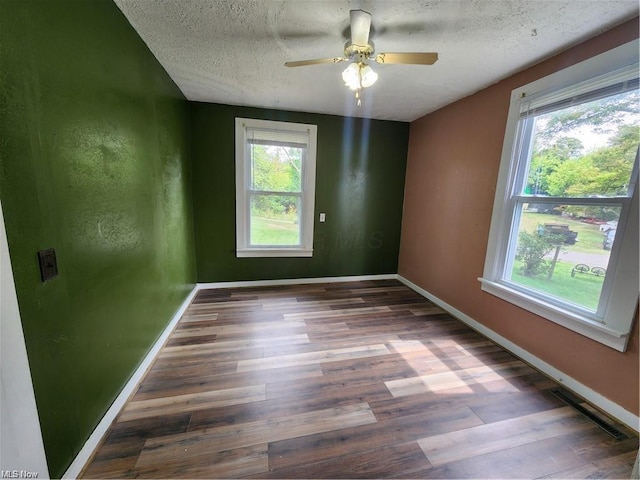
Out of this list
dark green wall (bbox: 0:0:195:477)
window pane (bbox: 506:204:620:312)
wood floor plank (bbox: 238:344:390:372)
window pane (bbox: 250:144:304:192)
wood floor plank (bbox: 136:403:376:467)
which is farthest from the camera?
window pane (bbox: 250:144:304:192)

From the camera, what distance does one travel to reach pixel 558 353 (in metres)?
1.81

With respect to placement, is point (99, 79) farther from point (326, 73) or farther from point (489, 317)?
point (489, 317)

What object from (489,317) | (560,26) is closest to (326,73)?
(560,26)

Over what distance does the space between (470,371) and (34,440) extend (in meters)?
2.41

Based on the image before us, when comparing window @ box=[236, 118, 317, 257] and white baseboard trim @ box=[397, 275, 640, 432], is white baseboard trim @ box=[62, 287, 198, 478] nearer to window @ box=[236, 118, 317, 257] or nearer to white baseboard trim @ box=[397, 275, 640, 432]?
window @ box=[236, 118, 317, 257]

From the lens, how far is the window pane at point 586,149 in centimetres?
150

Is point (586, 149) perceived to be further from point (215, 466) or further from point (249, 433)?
point (215, 466)

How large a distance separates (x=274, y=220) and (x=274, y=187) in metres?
0.45

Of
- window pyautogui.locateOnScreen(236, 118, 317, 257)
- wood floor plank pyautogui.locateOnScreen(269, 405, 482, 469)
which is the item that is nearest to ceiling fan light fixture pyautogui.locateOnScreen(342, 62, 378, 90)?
Result: window pyautogui.locateOnScreen(236, 118, 317, 257)

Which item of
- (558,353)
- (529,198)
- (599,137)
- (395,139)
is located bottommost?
(558,353)

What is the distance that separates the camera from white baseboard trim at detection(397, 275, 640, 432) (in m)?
1.47

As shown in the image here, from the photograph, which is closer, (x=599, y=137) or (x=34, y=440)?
(x=34, y=440)

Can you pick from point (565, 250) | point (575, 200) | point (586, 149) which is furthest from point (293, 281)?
point (586, 149)

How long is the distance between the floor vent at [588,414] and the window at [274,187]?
9.07 ft
